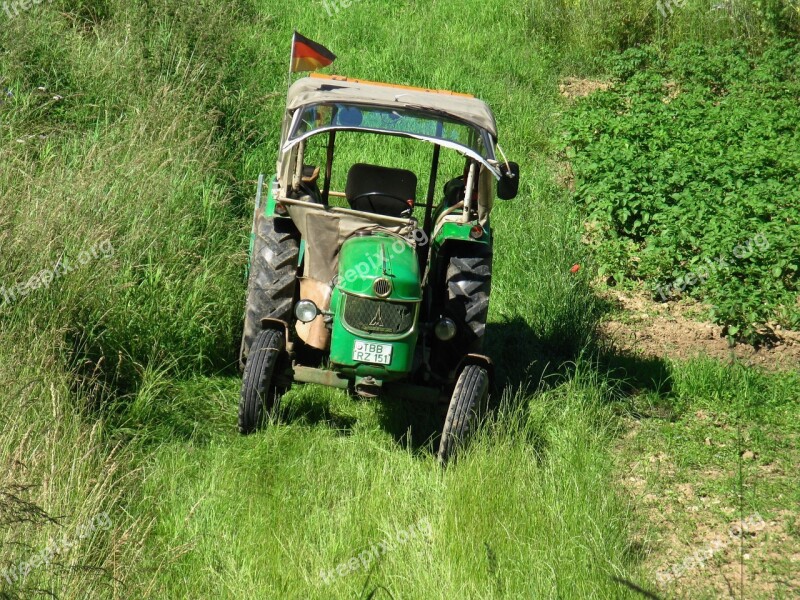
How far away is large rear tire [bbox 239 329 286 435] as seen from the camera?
6109 millimetres

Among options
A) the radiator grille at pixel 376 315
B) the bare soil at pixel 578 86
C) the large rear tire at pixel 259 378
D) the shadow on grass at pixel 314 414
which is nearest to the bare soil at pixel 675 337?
the shadow on grass at pixel 314 414

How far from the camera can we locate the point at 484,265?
6645 mm

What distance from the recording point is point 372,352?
5840 millimetres

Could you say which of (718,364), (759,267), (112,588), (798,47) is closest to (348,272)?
(112,588)

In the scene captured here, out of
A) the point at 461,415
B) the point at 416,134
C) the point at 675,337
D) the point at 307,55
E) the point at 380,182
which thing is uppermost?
the point at 307,55

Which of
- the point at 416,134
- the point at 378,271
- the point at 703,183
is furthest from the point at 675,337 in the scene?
the point at 378,271

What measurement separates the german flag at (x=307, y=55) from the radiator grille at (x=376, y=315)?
8.50 feet

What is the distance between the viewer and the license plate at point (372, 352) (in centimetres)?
584

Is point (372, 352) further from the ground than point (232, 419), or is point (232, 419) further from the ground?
point (372, 352)

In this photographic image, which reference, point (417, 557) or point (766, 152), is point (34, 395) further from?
point (766, 152)

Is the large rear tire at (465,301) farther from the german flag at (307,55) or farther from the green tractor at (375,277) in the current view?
the german flag at (307,55)

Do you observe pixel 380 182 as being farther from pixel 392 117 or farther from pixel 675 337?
pixel 675 337

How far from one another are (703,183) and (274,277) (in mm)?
5189

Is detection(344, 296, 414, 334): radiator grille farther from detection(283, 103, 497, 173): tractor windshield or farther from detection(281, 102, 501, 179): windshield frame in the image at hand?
detection(283, 103, 497, 173): tractor windshield
